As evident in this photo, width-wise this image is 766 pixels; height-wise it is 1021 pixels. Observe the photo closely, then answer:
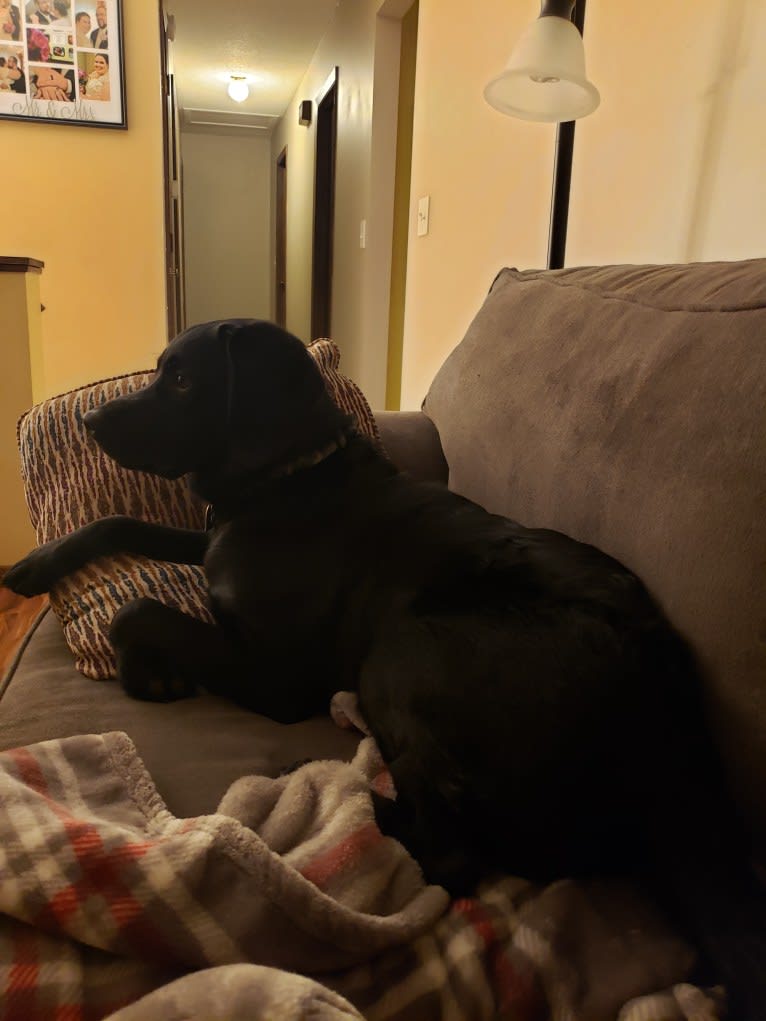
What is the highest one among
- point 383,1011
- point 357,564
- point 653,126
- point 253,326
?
point 653,126

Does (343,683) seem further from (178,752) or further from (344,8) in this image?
(344,8)

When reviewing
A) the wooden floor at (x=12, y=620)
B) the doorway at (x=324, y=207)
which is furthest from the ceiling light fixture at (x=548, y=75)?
the doorway at (x=324, y=207)

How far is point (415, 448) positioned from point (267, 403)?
17.3 inches

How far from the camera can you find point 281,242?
27.1 feet

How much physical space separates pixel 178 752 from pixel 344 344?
4415mm

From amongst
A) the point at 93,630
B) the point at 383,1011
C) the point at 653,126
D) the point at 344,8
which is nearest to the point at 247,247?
the point at 344,8

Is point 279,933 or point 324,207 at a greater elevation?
point 324,207

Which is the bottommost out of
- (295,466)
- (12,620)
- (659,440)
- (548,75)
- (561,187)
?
(12,620)

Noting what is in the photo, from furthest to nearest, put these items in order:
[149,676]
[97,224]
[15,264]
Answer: [97,224] → [15,264] → [149,676]

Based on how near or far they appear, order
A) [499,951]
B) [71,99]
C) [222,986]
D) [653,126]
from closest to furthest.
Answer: [222,986] < [499,951] < [653,126] < [71,99]

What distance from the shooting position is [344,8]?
15.9 feet

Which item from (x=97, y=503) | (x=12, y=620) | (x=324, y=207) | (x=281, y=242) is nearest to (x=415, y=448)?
(x=97, y=503)

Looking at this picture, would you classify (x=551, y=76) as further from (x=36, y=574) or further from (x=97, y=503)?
(x=36, y=574)

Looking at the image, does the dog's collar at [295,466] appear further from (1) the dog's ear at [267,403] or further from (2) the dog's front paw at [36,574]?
(2) the dog's front paw at [36,574]
